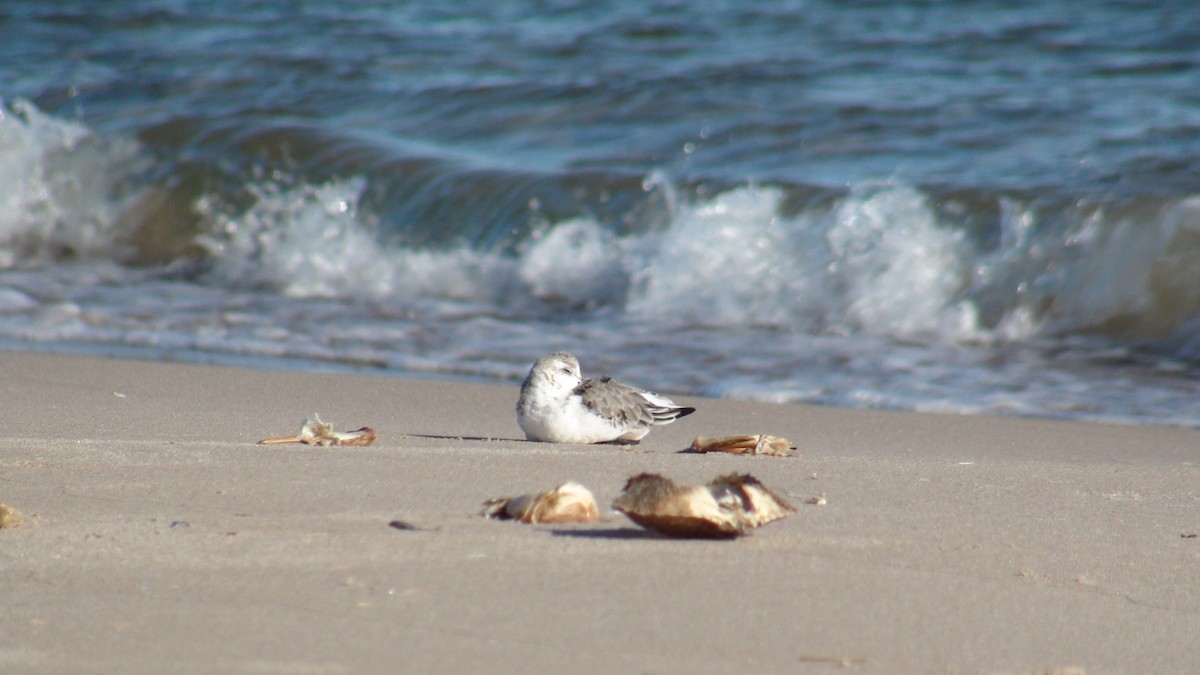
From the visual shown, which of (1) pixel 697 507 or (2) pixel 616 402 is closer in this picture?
(1) pixel 697 507

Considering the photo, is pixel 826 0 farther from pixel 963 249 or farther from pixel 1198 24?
pixel 963 249

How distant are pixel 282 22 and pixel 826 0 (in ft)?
20.4

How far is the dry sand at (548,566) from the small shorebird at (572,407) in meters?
0.07

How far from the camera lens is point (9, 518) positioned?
2.96 m

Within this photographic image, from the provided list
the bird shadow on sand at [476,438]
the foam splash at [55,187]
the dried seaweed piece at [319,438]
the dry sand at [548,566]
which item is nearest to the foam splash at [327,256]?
the foam splash at [55,187]

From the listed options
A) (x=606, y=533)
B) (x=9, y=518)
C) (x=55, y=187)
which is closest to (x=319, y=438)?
(x=9, y=518)

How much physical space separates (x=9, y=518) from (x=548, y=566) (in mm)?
1173

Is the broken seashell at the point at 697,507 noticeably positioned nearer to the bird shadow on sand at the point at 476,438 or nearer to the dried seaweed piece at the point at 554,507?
the dried seaweed piece at the point at 554,507

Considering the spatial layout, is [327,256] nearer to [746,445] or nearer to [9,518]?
[746,445]

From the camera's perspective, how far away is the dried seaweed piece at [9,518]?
296 cm

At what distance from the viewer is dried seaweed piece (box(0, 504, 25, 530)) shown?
2.96m

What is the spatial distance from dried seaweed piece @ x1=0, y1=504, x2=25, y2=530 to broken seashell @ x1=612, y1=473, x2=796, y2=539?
128 centimetres

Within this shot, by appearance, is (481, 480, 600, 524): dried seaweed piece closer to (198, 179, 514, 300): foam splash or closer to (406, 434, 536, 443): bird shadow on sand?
(406, 434, 536, 443): bird shadow on sand

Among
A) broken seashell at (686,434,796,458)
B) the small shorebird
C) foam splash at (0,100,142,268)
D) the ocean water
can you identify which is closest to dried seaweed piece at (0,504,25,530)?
the small shorebird
